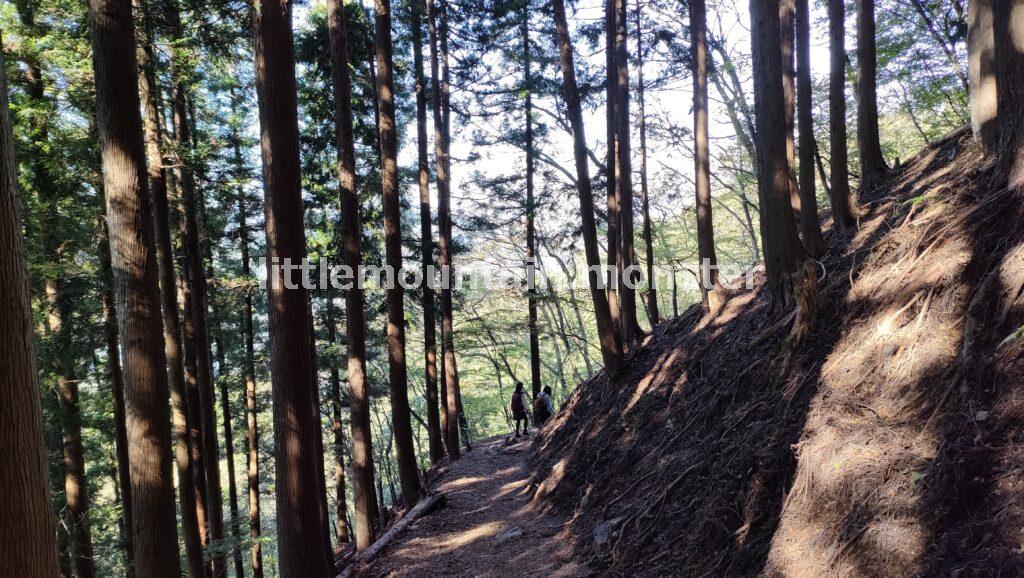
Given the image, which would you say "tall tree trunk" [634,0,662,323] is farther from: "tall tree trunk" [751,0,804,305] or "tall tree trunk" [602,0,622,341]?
"tall tree trunk" [751,0,804,305]

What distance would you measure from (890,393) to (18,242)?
544 cm

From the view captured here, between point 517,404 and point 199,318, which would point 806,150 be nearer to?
point 517,404

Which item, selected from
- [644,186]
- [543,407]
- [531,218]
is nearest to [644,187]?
[644,186]

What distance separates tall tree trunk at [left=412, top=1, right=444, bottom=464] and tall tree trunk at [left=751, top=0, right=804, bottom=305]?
28.6 ft

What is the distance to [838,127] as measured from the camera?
7.73 meters

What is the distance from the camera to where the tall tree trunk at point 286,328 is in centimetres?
552

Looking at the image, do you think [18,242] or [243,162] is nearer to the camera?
[18,242]

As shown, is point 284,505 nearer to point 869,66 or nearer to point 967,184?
point 967,184

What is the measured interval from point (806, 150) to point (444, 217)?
9.75m

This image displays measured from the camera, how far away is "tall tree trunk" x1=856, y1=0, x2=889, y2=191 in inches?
310

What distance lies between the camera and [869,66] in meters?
8.04

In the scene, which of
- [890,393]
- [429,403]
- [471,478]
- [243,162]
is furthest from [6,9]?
[890,393]

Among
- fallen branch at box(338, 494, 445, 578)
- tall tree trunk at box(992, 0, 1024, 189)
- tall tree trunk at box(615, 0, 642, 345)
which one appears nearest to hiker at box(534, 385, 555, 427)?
tall tree trunk at box(615, 0, 642, 345)

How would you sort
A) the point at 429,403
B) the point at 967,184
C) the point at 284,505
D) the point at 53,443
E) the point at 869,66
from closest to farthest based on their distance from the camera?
the point at 967,184, the point at 284,505, the point at 869,66, the point at 53,443, the point at 429,403
